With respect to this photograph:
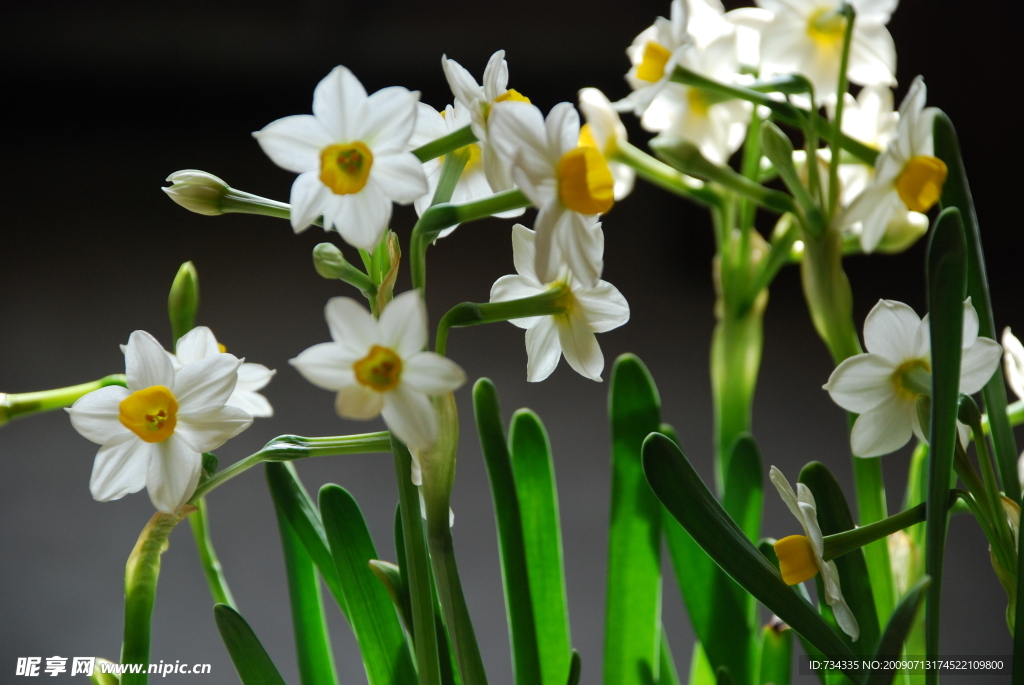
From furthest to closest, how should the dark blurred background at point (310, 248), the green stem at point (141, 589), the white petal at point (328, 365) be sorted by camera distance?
the dark blurred background at point (310, 248)
the green stem at point (141, 589)
the white petal at point (328, 365)

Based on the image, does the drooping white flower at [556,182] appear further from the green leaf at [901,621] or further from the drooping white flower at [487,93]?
the green leaf at [901,621]

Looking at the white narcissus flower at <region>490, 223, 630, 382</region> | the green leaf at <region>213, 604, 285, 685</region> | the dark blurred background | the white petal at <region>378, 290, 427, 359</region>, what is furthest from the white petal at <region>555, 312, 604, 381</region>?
the dark blurred background

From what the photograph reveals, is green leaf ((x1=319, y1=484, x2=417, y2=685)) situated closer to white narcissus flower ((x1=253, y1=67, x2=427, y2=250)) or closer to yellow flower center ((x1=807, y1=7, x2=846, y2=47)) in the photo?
white narcissus flower ((x1=253, y1=67, x2=427, y2=250))

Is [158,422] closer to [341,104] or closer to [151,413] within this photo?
[151,413]

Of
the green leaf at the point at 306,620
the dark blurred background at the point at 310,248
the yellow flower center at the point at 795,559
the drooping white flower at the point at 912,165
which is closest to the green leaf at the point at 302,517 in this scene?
the green leaf at the point at 306,620

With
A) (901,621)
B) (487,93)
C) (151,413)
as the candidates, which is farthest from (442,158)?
(901,621)

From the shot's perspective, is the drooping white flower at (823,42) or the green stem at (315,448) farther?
the drooping white flower at (823,42)
